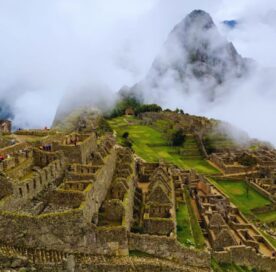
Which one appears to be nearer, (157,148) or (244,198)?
(244,198)

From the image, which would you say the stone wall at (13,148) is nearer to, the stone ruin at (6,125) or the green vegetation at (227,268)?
the stone ruin at (6,125)

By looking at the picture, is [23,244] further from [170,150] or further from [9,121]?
[170,150]

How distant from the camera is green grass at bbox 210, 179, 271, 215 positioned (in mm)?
55519

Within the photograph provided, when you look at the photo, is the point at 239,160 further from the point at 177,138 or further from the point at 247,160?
the point at 177,138

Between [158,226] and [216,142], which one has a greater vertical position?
[216,142]

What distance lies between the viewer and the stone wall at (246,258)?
3288 cm

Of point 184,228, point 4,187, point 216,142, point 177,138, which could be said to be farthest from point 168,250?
point 216,142

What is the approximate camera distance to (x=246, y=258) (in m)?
34.4

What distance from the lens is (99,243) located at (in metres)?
22.4

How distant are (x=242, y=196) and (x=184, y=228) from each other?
98.6 ft

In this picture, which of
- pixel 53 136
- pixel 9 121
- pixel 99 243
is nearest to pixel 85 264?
pixel 99 243

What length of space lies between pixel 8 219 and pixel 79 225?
338 centimetres

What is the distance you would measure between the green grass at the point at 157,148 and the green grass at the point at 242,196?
5026 millimetres

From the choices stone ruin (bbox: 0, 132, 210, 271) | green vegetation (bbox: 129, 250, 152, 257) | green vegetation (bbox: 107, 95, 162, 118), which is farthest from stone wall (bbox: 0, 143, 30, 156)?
green vegetation (bbox: 107, 95, 162, 118)
